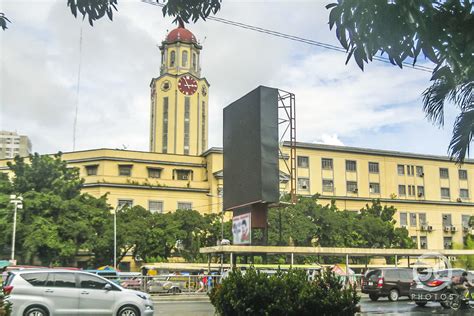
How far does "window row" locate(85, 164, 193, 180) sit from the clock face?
20119 mm

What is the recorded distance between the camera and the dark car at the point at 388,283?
2803cm

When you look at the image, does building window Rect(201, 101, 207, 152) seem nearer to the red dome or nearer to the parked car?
the red dome

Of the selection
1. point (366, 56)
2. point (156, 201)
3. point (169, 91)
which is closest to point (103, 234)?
point (156, 201)

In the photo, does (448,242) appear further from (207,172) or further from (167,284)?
(167,284)

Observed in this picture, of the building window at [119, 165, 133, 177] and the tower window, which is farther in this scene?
the tower window

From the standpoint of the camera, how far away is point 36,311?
14.6 meters

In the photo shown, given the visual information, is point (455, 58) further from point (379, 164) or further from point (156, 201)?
point (379, 164)

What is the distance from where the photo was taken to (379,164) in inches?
3031

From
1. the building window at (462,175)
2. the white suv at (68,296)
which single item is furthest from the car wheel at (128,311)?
the building window at (462,175)

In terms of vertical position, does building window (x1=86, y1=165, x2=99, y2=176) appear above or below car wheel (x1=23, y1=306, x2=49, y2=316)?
above

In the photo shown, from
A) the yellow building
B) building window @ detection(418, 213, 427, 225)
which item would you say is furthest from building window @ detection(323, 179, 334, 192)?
building window @ detection(418, 213, 427, 225)

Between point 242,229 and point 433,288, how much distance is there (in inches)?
397

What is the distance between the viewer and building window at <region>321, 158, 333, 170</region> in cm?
7344

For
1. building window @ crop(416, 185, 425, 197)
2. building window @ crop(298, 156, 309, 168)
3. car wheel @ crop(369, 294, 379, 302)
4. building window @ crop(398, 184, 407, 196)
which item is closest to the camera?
car wheel @ crop(369, 294, 379, 302)
